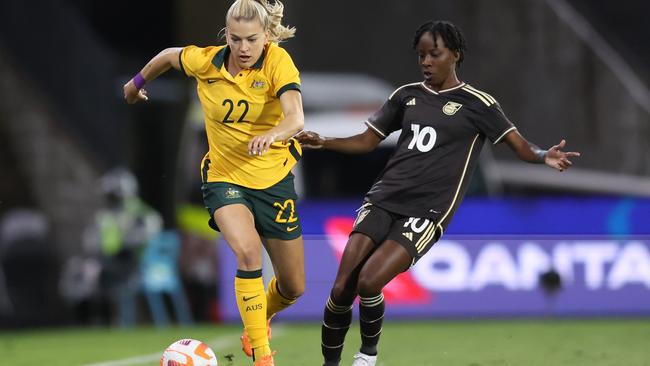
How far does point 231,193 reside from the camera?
7.96 metres

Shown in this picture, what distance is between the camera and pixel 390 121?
8523 mm

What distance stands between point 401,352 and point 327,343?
2339mm

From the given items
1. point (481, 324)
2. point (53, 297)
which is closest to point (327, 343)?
point (481, 324)

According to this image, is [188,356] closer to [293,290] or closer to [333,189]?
[293,290]

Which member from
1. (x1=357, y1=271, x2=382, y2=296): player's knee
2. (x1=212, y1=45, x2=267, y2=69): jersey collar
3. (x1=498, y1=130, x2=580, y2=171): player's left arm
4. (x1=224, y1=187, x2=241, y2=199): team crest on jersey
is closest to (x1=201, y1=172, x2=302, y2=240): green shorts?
(x1=224, y1=187, x2=241, y2=199): team crest on jersey

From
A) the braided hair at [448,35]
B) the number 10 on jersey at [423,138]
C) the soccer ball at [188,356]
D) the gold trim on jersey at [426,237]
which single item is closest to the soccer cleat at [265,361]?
the soccer ball at [188,356]

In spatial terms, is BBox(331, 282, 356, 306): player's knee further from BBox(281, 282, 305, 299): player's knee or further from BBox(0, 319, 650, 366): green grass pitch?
BBox(0, 319, 650, 366): green grass pitch

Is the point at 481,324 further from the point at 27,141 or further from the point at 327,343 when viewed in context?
the point at 27,141

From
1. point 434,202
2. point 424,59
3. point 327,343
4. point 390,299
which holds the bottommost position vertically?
point 390,299

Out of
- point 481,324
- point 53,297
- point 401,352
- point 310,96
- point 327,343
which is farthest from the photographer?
point 53,297

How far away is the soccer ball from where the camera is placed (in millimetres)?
7926

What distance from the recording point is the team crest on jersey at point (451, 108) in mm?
8211

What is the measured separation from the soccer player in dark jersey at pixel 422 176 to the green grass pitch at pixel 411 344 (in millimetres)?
1310

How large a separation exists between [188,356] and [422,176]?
1769 mm
